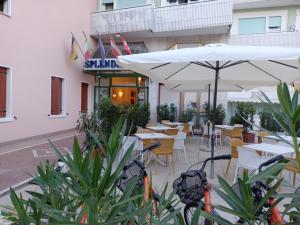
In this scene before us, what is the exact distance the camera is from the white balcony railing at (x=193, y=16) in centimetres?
1212

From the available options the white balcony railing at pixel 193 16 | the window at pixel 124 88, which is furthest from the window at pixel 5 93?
the white balcony railing at pixel 193 16

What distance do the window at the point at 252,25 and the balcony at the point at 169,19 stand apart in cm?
161

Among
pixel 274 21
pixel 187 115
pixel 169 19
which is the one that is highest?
pixel 274 21

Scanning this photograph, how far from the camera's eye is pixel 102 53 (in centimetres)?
1302

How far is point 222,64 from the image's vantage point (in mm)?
5828

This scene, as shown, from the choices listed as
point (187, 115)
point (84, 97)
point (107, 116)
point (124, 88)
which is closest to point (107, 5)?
point (124, 88)

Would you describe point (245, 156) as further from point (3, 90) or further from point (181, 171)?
point (3, 90)

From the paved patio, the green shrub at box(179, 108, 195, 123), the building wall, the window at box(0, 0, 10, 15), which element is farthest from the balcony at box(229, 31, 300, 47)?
the window at box(0, 0, 10, 15)

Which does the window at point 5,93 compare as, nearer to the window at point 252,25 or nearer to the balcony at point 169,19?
the balcony at point 169,19

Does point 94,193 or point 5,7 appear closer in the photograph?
point 94,193

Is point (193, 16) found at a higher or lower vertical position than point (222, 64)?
higher

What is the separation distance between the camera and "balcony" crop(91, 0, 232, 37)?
12.2 metres

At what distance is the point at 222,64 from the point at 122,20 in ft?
29.7

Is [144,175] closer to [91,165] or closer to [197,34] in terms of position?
[91,165]
